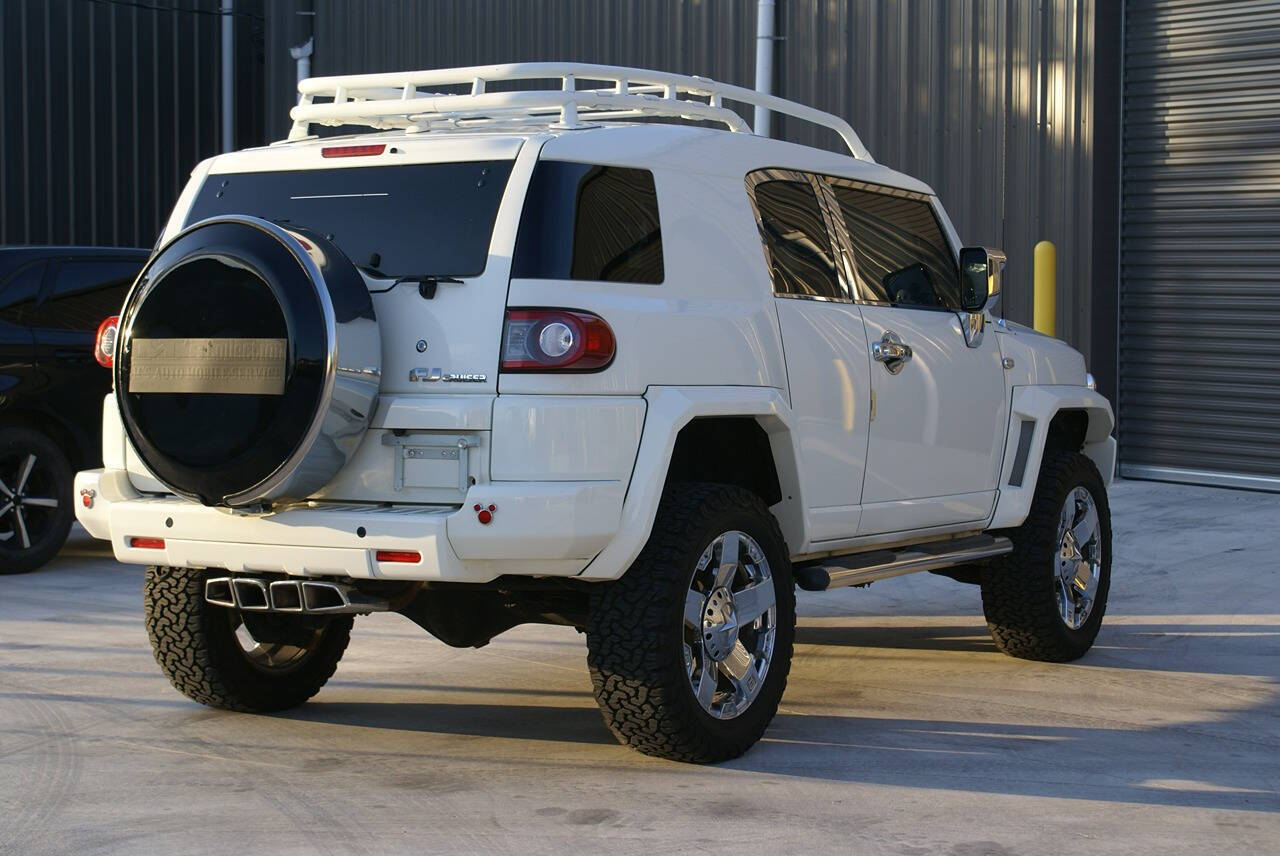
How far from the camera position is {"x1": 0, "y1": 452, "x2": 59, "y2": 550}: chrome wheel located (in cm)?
1005

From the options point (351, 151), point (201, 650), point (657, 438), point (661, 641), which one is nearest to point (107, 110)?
point (201, 650)

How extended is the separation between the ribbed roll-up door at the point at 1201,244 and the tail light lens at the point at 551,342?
29.9 ft

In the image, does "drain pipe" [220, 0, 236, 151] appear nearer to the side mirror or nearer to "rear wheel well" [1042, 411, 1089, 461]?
"rear wheel well" [1042, 411, 1089, 461]

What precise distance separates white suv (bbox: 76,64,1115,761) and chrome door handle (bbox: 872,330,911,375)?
0.7 inches

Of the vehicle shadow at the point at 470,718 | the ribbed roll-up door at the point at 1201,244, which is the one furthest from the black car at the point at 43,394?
the ribbed roll-up door at the point at 1201,244

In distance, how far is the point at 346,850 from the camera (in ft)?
15.6

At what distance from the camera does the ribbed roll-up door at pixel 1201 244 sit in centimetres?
1318

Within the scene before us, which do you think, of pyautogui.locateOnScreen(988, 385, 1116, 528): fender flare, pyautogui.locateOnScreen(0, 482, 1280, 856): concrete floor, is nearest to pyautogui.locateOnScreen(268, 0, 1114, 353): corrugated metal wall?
pyautogui.locateOnScreen(0, 482, 1280, 856): concrete floor

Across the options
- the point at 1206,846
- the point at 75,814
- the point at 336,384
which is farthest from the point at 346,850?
the point at 1206,846

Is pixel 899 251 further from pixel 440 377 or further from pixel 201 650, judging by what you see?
pixel 201 650

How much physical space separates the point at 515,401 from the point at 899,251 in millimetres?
2400

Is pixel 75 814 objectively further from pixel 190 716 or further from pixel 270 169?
pixel 270 169

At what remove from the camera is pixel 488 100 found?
6016mm

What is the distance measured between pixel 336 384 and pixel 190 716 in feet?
5.84
